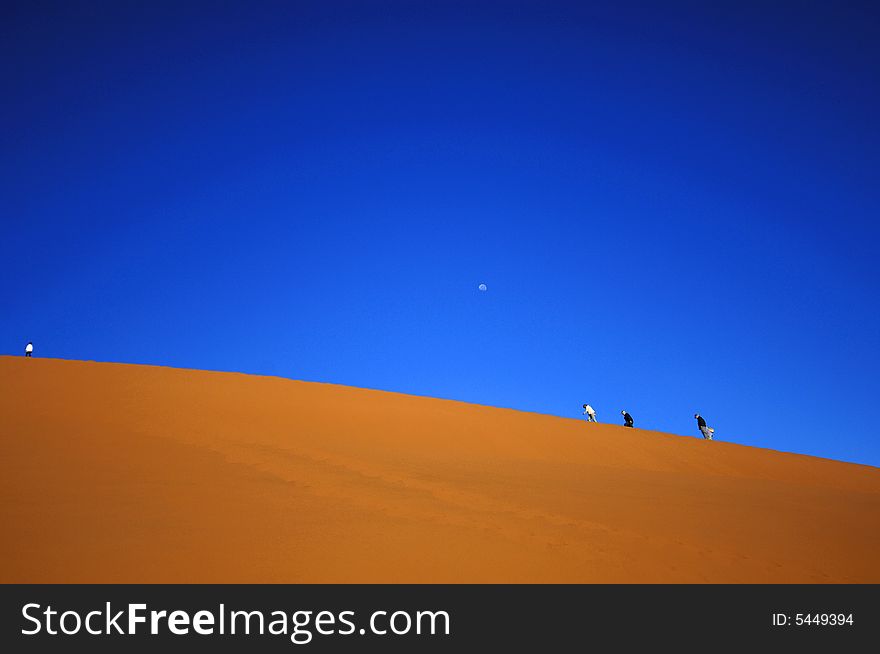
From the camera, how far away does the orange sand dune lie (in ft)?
14.2

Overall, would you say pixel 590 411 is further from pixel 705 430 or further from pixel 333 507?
pixel 333 507

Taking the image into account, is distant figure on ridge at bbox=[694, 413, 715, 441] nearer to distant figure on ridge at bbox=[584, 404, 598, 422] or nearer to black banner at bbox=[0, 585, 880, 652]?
distant figure on ridge at bbox=[584, 404, 598, 422]

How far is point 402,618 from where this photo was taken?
149 inches

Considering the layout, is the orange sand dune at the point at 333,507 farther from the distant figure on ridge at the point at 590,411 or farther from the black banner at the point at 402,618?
the distant figure on ridge at the point at 590,411

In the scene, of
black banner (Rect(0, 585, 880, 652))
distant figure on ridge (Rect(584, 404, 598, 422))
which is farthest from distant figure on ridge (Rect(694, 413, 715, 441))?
black banner (Rect(0, 585, 880, 652))

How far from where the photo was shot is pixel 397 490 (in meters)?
6.68

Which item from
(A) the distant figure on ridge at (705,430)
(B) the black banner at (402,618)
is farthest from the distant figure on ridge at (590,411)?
(B) the black banner at (402,618)

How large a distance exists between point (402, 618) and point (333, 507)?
2191 millimetres

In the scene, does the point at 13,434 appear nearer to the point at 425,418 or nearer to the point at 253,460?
the point at 253,460

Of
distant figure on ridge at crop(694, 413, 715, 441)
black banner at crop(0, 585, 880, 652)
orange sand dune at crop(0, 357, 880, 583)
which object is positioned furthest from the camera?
distant figure on ridge at crop(694, 413, 715, 441)

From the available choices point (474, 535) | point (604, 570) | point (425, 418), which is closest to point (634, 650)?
point (604, 570)

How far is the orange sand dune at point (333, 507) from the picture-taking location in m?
4.32

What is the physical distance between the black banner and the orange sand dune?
20 centimetres

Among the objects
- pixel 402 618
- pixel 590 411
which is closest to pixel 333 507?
pixel 402 618
